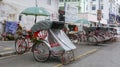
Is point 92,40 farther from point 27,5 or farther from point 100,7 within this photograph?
point 100,7

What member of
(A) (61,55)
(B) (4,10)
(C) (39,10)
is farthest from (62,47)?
(B) (4,10)

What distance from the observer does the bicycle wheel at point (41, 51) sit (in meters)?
13.2

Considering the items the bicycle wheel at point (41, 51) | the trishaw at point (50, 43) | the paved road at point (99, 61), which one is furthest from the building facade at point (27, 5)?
the bicycle wheel at point (41, 51)

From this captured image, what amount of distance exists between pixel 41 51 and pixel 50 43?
52 centimetres

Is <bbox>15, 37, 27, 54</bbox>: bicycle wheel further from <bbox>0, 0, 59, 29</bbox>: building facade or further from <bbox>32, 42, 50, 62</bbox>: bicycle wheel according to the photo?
<bbox>0, 0, 59, 29</bbox>: building facade

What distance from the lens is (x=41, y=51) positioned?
13.3m

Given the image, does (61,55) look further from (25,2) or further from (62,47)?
(25,2)

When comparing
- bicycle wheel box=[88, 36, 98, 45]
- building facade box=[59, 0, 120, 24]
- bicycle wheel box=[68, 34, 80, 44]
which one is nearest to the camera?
bicycle wheel box=[88, 36, 98, 45]

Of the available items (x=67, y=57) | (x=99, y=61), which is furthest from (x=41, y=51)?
(x=99, y=61)

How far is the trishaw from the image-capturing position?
Result: 13.1 meters

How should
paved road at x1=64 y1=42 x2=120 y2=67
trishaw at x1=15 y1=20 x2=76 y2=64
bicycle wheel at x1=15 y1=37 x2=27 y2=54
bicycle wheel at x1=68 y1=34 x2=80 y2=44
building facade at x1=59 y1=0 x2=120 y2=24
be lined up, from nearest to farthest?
paved road at x1=64 y1=42 x2=120 y2=67 → trishaw at x1=15 y1=20 x2=76 y2=64 → bicycle wheel at x1=15 y1=37 x2=27 y2=54 → bicycle wheel at x1=68 y1=34 x2=80 y2=44 → building facade at x1=59 y1=0 x2=120 y2=24

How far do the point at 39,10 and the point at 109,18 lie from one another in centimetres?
6760

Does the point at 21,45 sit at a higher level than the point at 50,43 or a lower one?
lower

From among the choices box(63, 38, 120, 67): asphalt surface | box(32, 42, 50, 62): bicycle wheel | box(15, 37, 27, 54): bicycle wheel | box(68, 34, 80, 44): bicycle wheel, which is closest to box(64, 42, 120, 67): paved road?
box(63, 38, 120, 67): asphalt surface
